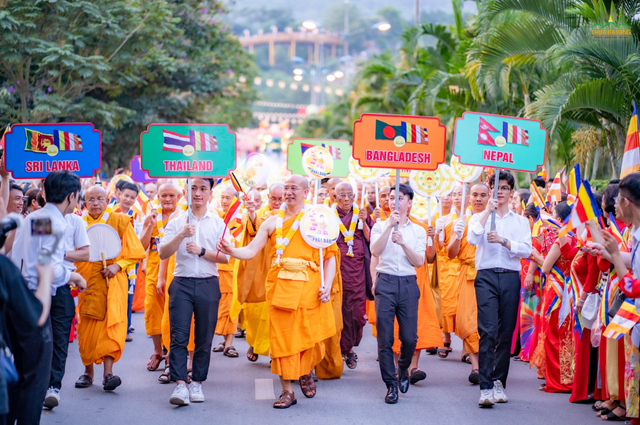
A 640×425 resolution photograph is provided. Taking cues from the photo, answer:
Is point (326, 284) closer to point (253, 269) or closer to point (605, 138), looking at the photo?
point (253, 269)

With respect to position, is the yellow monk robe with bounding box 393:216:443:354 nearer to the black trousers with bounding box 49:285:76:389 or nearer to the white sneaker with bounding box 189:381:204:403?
the white sneaker with bounding box 189:381:204:403

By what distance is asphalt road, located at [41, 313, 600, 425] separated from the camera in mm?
5777

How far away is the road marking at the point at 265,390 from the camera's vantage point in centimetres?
650

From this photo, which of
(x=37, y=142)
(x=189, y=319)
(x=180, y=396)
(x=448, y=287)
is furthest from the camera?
(x=448, y=287)

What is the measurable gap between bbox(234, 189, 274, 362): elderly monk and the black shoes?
180 cm

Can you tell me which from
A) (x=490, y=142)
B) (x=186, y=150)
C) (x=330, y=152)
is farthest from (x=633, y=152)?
(x=330, y=152)

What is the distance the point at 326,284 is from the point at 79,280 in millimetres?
2124

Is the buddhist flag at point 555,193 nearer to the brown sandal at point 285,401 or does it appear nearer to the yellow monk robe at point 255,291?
the yellow monk robe at point 255,291

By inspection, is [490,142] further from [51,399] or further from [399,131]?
[51,399]

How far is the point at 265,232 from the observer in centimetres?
659

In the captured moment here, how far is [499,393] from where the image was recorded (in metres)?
6.30

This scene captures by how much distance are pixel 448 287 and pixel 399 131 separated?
2540 millimetres

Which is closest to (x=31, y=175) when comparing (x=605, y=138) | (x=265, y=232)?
(x=265, y=232)

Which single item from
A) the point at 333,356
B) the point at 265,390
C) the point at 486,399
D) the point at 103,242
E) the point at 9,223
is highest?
the point at 9,223
